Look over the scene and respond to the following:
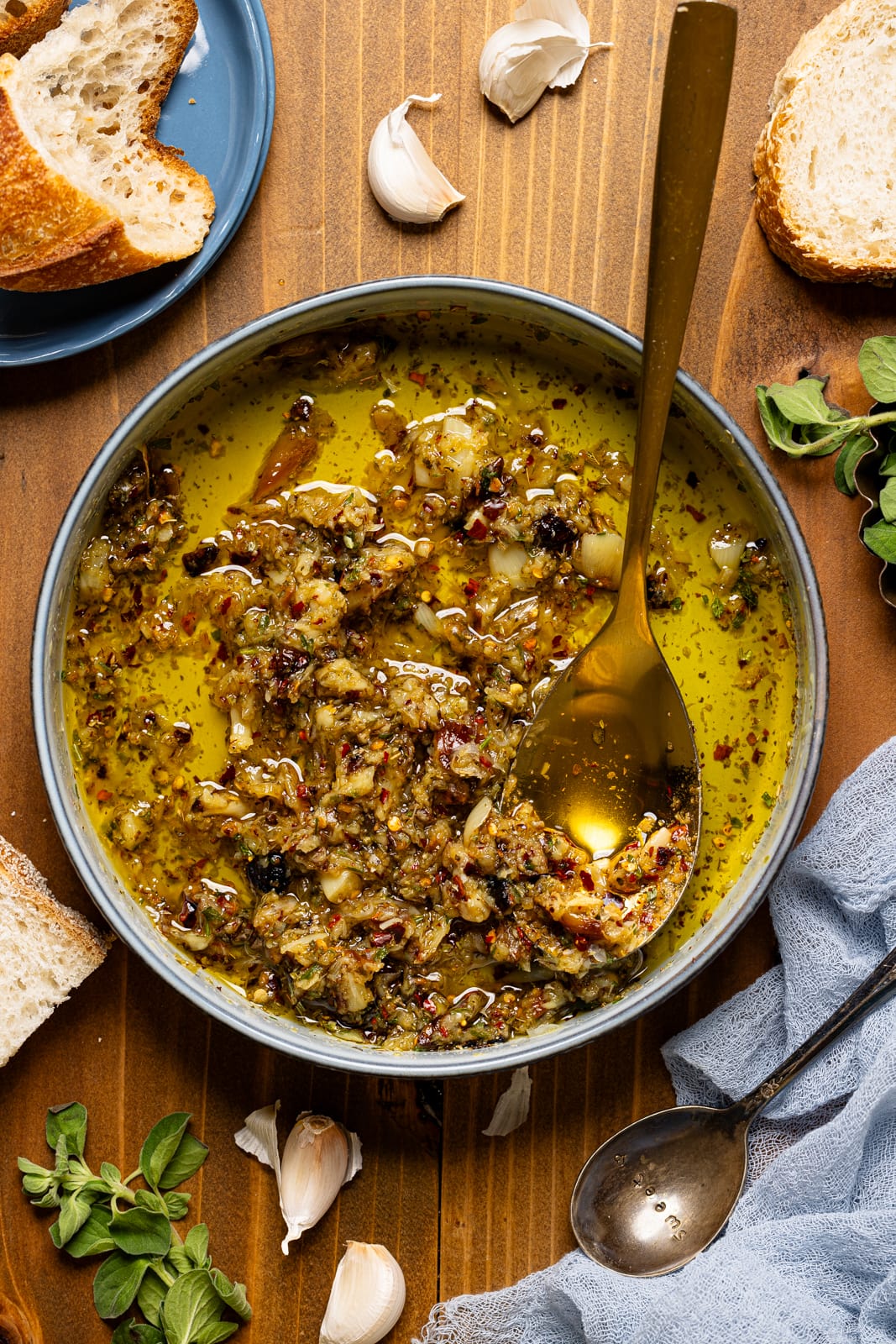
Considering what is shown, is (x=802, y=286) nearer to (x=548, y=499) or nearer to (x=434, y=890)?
(x=548, y=499)

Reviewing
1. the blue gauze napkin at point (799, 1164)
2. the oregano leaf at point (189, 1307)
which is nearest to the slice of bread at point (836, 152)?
the blue gauze napkin at point (799, 1164)

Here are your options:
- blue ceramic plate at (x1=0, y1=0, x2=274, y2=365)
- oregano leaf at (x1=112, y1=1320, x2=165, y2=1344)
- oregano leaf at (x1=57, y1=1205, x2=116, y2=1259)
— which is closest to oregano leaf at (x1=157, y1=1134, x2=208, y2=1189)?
oregano leaf at (x1=57, y1=1205, x2=116, y2=1259)

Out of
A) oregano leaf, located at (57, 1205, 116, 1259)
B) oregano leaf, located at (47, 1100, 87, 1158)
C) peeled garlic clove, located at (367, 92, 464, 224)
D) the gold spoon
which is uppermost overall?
peeled garlic clove, located at (367, 92, 464, 224)

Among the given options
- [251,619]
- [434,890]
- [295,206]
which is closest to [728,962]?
[434,890]

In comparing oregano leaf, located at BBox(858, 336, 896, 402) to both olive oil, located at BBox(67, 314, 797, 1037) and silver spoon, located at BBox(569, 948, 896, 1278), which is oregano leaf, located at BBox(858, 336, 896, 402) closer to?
olive oil, located at BBox(67, 314, 797, 1037)

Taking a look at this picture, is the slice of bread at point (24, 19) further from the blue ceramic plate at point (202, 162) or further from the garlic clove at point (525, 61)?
the garlic clove at point (525, 61)

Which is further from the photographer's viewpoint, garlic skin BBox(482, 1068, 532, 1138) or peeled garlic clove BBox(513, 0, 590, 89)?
garlic skin BBox(482, 1068, 532, 1138)
